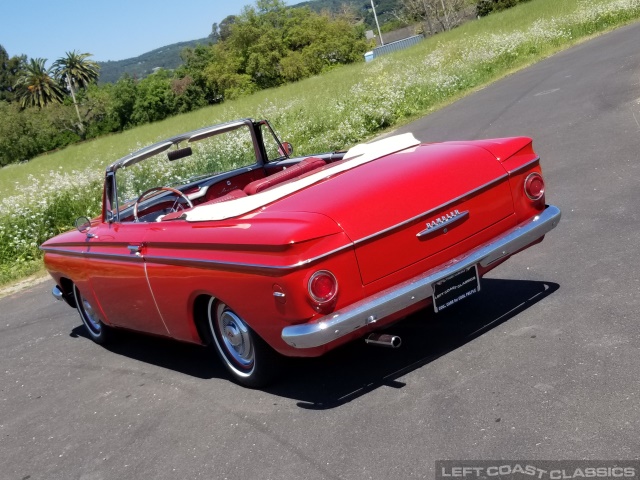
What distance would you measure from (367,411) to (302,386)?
0.70 m

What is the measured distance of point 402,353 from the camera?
516 cm

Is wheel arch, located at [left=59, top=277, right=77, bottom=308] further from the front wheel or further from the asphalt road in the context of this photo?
the front wheel

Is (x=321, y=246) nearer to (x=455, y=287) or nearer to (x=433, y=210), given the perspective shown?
(x=433, y=210)

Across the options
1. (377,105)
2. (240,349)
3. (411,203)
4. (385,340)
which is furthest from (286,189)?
(377,105)

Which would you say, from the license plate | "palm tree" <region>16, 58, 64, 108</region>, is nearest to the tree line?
"palm tree" <region>16, 58, 64, 108</region>

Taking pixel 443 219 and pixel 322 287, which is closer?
pixel 322 287

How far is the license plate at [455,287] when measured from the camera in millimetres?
4613

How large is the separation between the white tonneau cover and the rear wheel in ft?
7.16

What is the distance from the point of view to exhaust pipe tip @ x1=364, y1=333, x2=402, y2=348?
14.2ft

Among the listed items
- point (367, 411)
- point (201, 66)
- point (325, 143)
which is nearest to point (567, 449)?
point (367, 411)

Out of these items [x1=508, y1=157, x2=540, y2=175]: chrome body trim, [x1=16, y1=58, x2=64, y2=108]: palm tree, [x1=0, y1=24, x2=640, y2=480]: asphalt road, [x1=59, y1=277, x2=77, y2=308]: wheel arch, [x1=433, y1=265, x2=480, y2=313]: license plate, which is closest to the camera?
[x1=0, y1=24, x2=640, y2=480]: asphalt road

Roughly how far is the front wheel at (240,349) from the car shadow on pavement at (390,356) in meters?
0.12

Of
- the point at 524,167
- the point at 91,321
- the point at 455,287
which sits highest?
the point at 524,167

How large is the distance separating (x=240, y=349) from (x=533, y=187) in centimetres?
201
